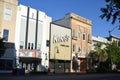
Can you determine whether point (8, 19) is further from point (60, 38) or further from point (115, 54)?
point (115, 54)

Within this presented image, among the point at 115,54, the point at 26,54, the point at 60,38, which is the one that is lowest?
the point at 26,54

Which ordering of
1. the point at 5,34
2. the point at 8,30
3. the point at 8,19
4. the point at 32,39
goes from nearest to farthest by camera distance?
the point at 5,34 → the point at 8,30 → the point at 8,19 → the point at 32,39

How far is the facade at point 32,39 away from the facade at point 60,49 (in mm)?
1757

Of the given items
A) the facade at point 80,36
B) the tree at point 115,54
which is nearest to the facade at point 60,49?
the facade at point 80,36

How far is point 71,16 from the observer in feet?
204

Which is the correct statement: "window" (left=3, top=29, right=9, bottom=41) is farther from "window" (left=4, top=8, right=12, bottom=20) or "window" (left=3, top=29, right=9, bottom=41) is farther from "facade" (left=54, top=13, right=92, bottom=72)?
"facade" (left=54, top=13, right=92, bottom=72)

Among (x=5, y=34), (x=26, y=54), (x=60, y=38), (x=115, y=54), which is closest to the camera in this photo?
(x=5, y=34)

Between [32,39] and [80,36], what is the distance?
17826 millimetres

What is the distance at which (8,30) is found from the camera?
4634cm

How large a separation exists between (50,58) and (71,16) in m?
13.6

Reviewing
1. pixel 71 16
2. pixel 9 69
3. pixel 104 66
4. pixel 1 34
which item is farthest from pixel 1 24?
pixel 104 66

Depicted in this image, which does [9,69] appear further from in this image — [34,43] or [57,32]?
[57,32]

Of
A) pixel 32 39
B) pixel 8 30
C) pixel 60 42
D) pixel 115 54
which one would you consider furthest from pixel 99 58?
pixel 8 30

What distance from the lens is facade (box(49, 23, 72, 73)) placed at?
55.4 meters
